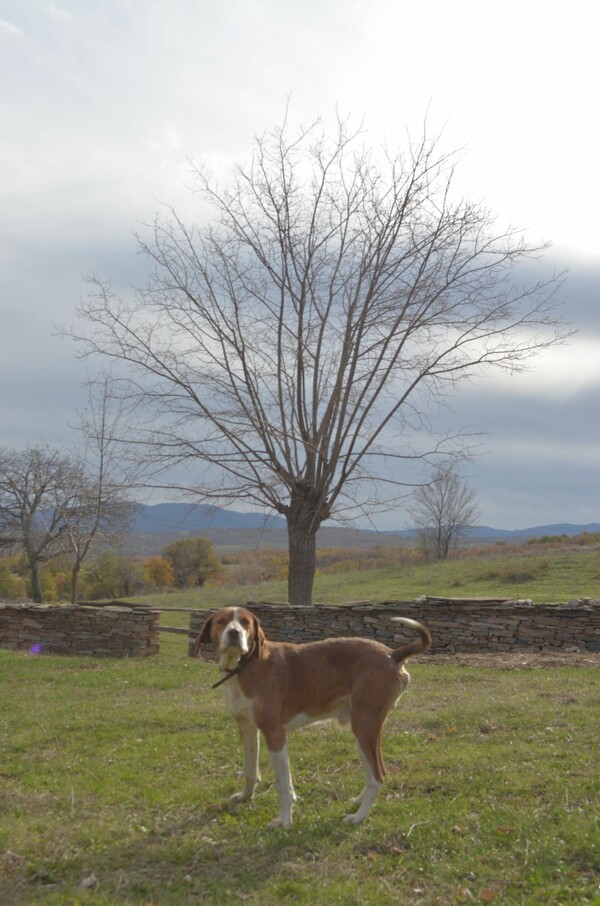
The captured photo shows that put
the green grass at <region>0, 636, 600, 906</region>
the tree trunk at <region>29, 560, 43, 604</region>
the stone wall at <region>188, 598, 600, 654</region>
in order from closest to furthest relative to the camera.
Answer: the green grass at <region>0, 636, 600, 906</region>
the stone wall at <region>188, 598, 600, 654</region>
the tree trunk at <region>29, 560, 43, 604</region>

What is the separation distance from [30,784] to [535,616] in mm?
11128

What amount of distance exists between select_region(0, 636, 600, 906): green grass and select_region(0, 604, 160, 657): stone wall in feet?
21.0

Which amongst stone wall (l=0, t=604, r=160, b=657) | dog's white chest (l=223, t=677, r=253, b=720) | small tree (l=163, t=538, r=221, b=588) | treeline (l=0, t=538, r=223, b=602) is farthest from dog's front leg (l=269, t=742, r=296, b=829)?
small tree (l=163, t=538, r=221, b=588)

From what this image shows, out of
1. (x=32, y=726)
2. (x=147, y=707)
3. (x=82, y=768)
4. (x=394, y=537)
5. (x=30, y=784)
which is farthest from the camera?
(x=394, y=537)

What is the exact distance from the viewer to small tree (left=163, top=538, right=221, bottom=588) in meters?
48.9

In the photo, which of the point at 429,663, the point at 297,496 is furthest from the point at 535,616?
the point at 297,496

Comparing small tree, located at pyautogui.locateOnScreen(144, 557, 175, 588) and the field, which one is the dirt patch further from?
small tree, located at pyautogui.locateOnScreen(144, 557, 175, 588)

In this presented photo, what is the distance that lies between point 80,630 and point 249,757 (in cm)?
1168

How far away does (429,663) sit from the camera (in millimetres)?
14320

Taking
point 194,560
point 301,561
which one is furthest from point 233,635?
point 194,560

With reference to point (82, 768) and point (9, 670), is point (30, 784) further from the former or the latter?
point (9, 670)

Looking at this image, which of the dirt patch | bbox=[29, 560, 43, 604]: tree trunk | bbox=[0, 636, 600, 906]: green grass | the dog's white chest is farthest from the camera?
bbox=[29, 560, 43, 604]: tree trunk

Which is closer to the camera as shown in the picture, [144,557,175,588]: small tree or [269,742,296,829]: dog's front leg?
[269,742,296,829]: dog's front leg

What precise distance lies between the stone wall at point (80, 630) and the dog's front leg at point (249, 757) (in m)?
10.5
